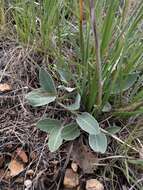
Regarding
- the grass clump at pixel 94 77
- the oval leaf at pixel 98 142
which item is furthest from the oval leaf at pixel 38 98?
the oval leaf at pixel 98 142

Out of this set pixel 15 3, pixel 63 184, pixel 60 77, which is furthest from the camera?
pixel 15 3

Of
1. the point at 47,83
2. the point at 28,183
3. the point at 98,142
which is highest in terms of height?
the point at 47,83

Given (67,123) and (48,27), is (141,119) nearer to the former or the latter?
(67,123)

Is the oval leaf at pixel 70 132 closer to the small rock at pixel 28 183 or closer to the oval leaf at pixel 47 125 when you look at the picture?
the oval leaf at pixel 47 125

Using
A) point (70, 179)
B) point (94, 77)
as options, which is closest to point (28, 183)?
point (70, 179)

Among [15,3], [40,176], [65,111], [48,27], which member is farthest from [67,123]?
[15,3]

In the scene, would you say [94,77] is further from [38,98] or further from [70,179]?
[70,179]

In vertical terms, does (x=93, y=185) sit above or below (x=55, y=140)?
below
